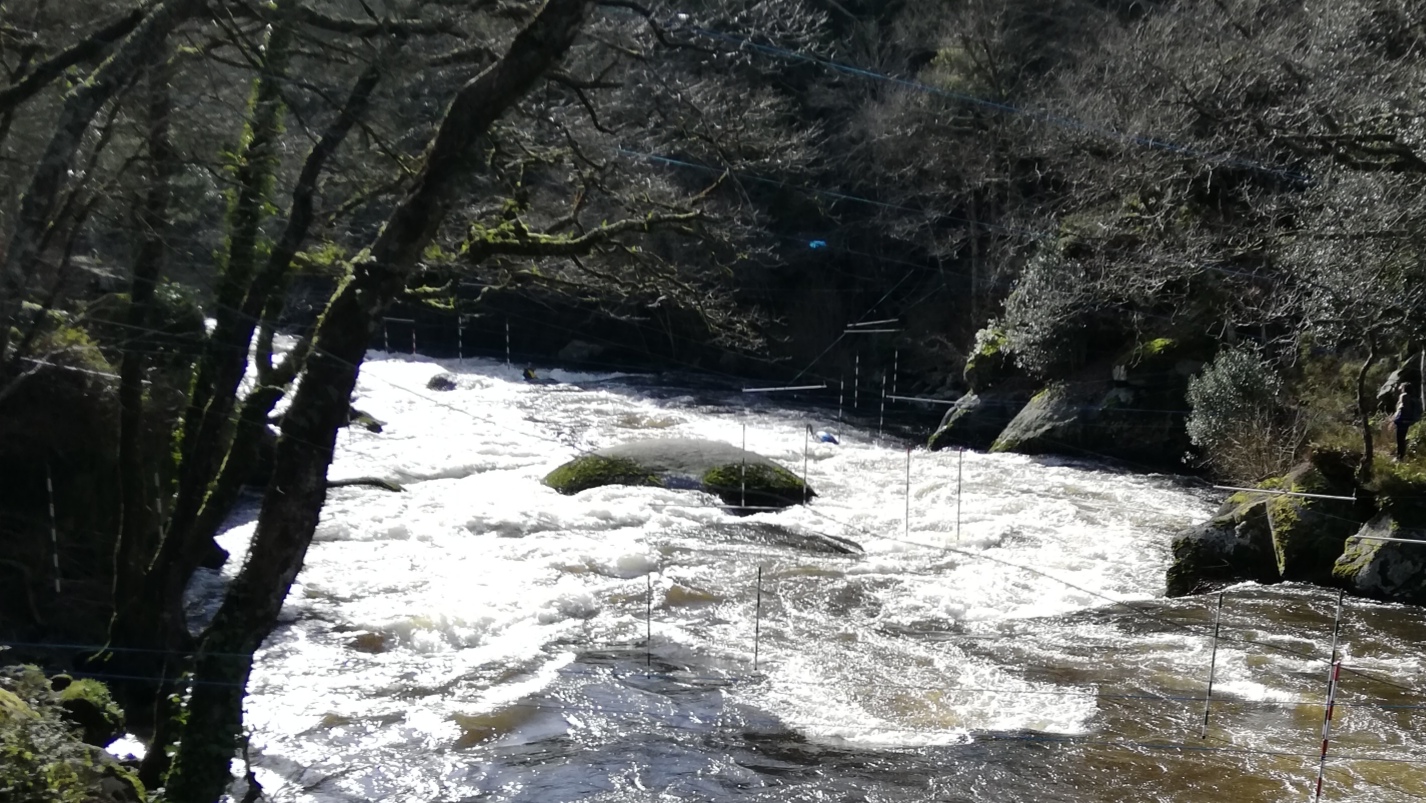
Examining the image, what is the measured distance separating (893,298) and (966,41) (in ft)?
23.9

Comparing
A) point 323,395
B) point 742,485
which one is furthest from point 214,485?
point 742,485

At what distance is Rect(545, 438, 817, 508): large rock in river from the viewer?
568 inches

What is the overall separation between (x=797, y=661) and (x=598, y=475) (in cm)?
642

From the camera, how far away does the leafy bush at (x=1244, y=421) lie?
1455 centimetres

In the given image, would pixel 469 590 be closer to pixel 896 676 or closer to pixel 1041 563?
pixel 896 676

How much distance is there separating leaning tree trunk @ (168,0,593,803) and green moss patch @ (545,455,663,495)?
29.9 ft

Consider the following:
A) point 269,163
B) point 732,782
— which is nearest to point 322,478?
point 269,163

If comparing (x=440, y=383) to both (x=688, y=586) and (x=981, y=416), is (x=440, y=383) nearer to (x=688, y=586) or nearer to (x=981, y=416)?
(x=981, y=416)

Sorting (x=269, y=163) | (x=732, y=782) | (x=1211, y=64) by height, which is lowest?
(x=732, y=782)

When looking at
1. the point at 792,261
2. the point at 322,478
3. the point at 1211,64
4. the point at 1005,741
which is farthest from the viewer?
the point at 792,261

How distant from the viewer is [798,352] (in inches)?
1175

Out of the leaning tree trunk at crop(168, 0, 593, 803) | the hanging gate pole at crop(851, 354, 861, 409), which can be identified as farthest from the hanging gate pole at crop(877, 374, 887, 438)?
the leaning tree trunk at crop(168, 0, 593, 803)

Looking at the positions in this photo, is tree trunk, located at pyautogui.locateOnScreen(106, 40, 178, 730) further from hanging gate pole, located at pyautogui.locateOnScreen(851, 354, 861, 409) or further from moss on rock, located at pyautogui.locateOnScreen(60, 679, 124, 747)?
hanging gate pole, located at pyautogui.locateOnScreen(851, 354, 861, 409)

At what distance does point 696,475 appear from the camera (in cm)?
1480
